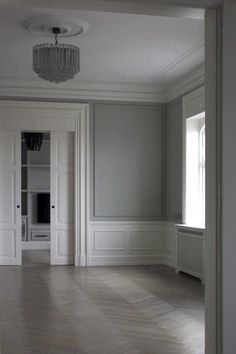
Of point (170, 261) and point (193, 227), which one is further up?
point (193, 227)

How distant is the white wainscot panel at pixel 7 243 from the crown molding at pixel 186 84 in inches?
138

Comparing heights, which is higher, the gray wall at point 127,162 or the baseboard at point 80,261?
the gray wall at point 127,162

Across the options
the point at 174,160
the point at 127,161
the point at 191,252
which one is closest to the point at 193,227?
the point at 191,252

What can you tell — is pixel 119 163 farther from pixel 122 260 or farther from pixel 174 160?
pixel 122 260

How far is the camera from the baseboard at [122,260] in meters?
8.23

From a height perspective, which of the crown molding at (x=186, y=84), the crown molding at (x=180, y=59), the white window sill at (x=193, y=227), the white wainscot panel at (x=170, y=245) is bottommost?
the white wainscot panel at (x=170, y=245)

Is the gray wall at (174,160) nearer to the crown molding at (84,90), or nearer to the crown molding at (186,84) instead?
the crown molding at (186,84)

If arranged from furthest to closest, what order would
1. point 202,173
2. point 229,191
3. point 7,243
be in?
1. point 7,243
2. point 202,173
3. point 229,191

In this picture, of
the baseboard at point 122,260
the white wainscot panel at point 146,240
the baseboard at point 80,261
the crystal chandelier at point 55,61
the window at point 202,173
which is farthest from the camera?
the white wainscot panel at point 146,240

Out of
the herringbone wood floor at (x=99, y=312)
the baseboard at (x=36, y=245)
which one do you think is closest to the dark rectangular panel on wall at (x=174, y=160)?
the herringbone wood floor at (x=99, y=312)

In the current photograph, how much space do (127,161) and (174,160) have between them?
809mm

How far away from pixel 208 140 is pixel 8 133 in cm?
562

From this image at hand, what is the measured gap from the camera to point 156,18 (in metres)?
5.15

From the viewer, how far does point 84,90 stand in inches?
323
